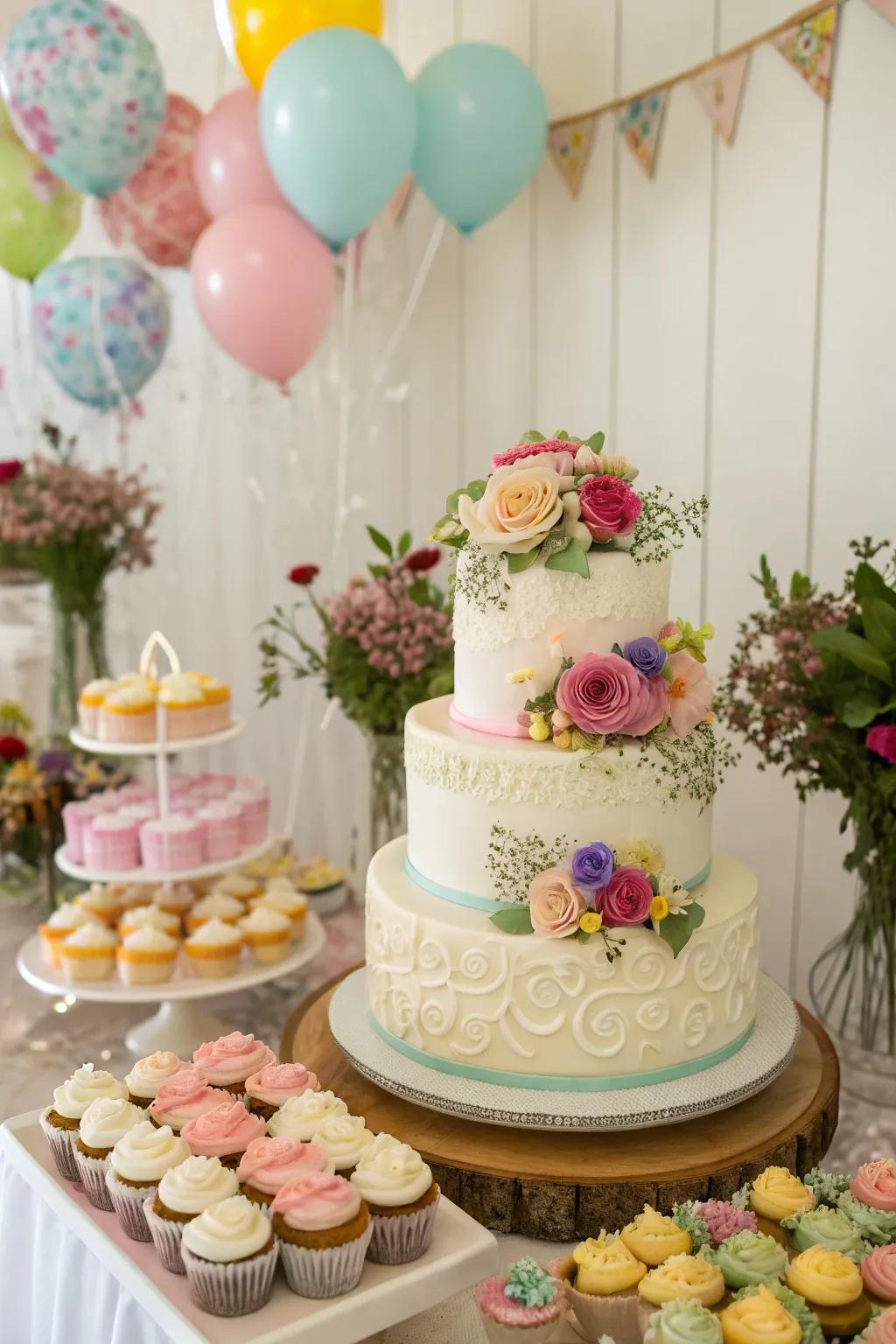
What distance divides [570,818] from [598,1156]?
435 mm

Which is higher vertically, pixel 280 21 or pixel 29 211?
pixel 280 21

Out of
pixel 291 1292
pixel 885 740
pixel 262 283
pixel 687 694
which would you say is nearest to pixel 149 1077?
pixel 291 1292

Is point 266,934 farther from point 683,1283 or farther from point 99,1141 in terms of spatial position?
point 683,1283

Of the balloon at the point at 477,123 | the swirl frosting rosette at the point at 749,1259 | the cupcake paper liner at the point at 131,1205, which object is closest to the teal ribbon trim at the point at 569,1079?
the swirl frosting rosette at the point at 749,1259

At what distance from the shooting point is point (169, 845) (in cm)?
257

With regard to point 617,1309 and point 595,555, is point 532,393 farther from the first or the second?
point 617,1309

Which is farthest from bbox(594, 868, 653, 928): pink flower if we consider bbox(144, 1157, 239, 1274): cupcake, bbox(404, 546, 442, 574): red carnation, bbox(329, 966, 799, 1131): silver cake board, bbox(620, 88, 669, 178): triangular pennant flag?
bbox(620, 88, 669, 178): triangular pennant flag

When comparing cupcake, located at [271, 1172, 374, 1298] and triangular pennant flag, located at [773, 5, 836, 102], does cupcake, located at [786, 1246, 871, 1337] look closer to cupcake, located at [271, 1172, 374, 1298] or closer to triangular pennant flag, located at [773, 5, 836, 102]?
cupcake, located at [271, 1172, 374, 1298]

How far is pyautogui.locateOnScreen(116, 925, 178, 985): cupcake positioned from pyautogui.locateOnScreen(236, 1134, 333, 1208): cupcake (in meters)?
1.10

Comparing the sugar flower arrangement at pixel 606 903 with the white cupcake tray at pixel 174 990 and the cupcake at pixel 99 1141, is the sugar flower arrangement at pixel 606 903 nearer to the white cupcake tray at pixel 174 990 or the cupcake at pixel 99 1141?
the cupcake at pixel 99 1141

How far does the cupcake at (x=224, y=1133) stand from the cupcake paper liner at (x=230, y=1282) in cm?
16

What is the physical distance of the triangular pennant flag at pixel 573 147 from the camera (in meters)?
2.97

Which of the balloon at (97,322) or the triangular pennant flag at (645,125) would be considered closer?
the triangular pennant flag at (645,125)

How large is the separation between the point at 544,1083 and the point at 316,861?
1579 millimetres
